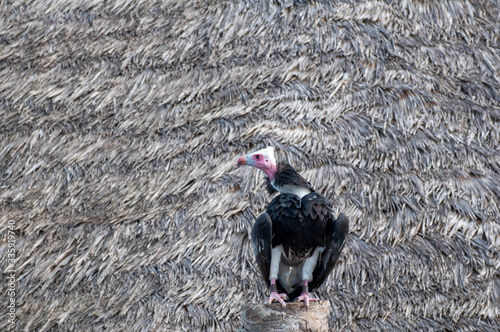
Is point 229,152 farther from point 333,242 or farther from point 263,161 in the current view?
point 333,242

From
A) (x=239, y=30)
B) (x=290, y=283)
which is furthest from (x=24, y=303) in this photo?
(x=239, y=30)

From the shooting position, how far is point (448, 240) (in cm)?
238

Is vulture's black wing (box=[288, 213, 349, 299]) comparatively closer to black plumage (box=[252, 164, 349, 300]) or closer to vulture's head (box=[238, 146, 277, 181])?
black plumage (box=[252, 164, 349, 300])

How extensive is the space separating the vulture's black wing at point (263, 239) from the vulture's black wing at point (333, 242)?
16cm

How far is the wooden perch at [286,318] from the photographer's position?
1.50 m

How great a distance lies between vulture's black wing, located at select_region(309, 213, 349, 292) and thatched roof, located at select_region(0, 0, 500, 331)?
0.66 meters

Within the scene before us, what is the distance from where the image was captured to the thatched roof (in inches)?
89.5

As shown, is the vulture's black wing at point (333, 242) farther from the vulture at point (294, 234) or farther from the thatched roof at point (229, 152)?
the thatched roof at point (229, 152)

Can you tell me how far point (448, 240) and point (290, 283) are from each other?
1.01 meters

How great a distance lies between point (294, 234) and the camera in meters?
1.56

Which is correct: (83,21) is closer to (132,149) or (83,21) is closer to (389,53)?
(132,149)

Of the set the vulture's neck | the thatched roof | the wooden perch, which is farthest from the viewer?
the thatched roof

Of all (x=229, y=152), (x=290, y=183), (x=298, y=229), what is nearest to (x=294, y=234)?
(x=298, y=229)

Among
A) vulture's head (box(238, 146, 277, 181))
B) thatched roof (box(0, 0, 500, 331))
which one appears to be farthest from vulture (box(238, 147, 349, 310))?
thatched roof (box(0, 0, 500, 331))
